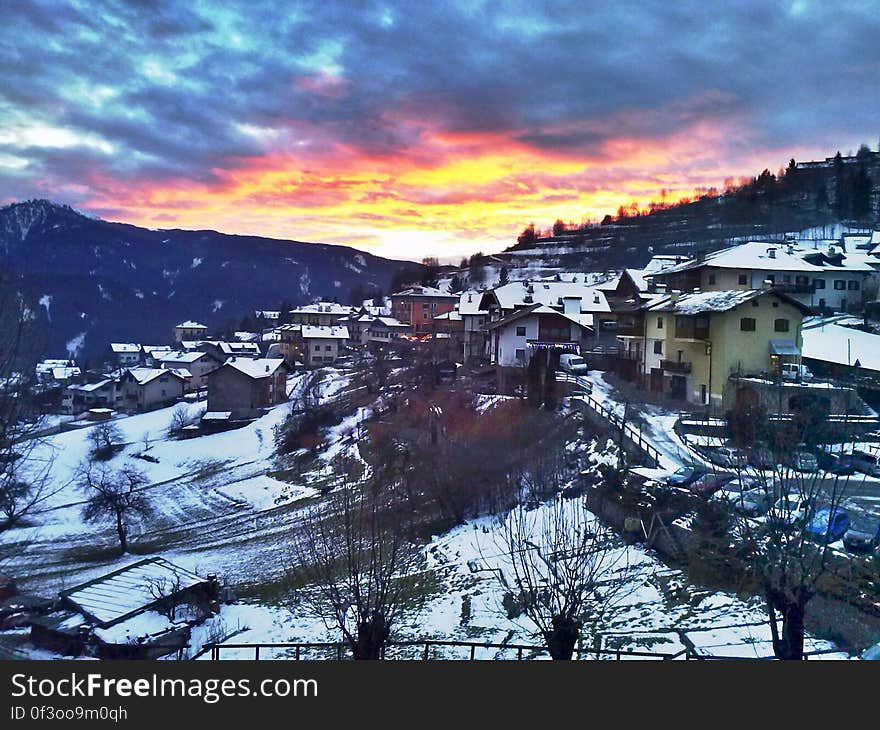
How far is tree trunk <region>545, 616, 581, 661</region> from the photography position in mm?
6613

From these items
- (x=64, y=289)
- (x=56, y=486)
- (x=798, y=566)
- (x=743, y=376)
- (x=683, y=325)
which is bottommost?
(x=56, y=486)

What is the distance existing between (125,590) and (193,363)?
132ft

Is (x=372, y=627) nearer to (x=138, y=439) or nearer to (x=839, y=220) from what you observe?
(x=138, y=439)

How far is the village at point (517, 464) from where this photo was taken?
909 centimetres

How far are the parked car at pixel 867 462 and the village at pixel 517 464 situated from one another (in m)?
0.06

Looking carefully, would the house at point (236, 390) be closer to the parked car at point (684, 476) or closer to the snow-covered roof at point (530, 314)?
the snow-covered roof at point (530, 314)

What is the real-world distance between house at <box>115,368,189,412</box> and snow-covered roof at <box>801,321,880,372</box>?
37874 mm

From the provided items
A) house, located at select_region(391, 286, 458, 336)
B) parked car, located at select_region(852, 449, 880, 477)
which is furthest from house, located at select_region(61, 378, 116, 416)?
parked car, located at select_region(852, 449, 880, 477)

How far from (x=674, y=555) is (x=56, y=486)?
2517 cm

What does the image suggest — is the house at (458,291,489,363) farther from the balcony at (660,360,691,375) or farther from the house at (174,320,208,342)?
the house at (174,320,208,342)

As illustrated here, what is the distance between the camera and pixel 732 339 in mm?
20781

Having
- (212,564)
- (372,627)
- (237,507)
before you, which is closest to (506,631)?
(372,627)

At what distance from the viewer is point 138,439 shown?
32.7 m

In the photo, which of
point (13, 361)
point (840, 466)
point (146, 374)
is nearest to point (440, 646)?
point (840, 466)
